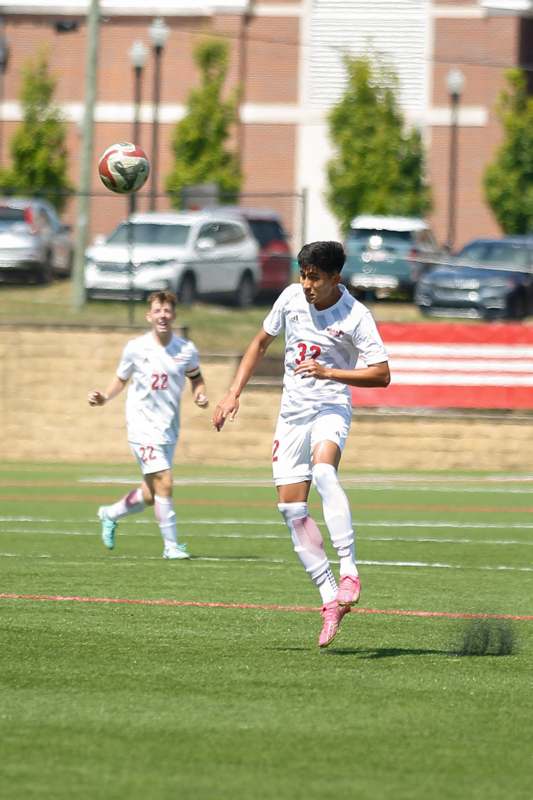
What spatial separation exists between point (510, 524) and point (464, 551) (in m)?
2.54

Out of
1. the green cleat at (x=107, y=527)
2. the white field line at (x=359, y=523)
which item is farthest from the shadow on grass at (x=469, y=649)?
the white field line at (x=359, y=523)

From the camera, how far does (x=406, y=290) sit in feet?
107

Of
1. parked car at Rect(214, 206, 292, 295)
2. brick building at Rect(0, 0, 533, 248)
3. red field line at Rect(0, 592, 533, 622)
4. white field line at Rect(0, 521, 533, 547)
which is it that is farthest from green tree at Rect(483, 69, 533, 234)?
red field line at Rect(0, 592, 533, 622)

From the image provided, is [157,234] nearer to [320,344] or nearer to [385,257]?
[385,257]

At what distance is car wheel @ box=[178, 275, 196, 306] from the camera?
29000 millimetres

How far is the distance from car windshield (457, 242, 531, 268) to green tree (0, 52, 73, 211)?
2023 centimetres

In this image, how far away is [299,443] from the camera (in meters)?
9.19

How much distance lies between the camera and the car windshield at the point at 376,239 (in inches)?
1515

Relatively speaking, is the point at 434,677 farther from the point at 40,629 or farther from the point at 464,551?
the point at 464,551

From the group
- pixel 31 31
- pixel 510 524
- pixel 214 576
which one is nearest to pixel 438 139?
pixel 31 31

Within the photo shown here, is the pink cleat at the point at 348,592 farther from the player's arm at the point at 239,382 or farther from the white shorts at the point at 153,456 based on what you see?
the white shorts at the point at 153,456

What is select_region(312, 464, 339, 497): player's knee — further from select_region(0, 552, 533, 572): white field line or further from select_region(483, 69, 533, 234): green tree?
select_region(483, 69, 533, 234): green tree

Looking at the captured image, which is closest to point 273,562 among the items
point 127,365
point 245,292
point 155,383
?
point 155,383

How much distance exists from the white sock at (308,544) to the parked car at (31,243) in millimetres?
21729
